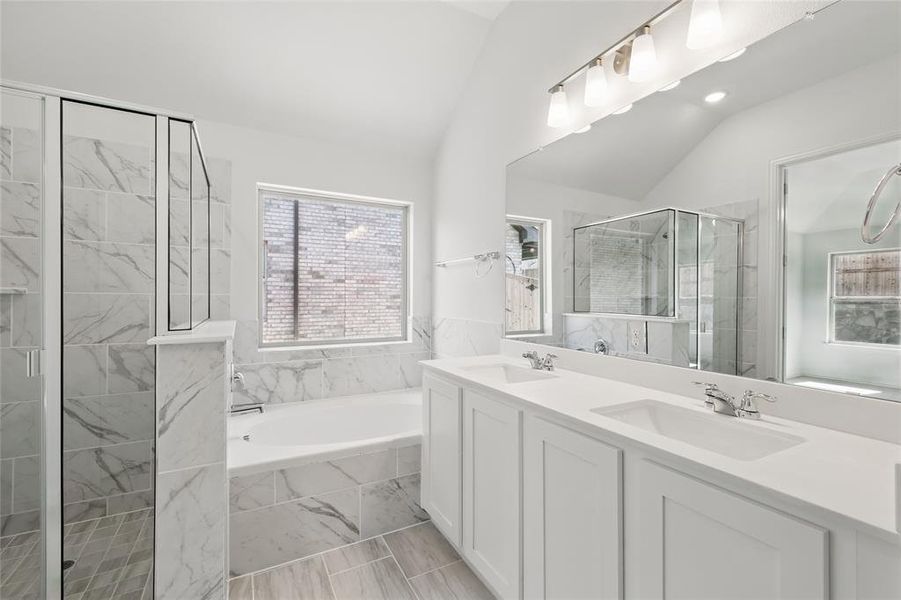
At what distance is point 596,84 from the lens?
168 centimetres

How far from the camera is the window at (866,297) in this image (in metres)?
0.93

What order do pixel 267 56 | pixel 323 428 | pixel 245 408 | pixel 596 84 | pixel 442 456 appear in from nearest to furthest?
pixel 596 84 → pixel 442 456 → pixel 267 56 → pixel 245 408 → pixel 323 428

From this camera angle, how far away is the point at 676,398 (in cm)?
134

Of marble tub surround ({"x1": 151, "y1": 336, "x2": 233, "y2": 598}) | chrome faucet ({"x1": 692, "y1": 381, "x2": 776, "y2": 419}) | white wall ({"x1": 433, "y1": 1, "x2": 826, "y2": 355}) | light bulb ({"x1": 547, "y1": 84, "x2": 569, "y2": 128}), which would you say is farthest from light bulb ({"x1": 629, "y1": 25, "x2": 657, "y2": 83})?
marble tub surround ({"x1": 151, "y1": 336, "x2": 233, "y2": 598})

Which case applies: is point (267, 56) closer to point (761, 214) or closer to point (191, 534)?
point (191, 534)

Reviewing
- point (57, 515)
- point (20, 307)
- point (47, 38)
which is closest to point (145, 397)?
point (57, 515)

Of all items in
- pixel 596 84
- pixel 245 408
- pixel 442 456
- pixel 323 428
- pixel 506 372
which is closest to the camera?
pixel 596 84

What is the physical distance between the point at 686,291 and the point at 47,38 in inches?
125

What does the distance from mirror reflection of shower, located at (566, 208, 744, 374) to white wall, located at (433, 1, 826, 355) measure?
0.54m

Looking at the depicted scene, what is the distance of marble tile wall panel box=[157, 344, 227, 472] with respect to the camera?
4.58ft

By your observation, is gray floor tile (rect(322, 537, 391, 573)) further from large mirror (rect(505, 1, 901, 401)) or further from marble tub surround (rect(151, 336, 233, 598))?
large mirror (rect(505, 1, 901, 401))

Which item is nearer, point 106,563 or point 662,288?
point 662,288

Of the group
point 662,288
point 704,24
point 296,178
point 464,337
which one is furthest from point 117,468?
point 704,24

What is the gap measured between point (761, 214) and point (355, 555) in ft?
7.02
